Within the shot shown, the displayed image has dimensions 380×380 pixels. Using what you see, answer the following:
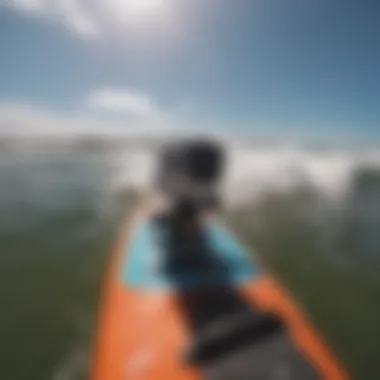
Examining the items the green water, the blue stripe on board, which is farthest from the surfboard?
the green water

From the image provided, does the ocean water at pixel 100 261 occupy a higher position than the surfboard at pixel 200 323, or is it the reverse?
the surfboard at pixel 200 323

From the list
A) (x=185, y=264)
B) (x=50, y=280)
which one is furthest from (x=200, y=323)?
(x=50, y=280)

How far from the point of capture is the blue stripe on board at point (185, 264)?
3.81 m

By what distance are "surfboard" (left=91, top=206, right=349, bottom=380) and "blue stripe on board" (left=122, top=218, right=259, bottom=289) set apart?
0.01 metres

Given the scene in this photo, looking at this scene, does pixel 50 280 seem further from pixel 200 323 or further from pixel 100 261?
pixel 200 323

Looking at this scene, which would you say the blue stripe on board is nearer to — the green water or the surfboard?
the surfboard

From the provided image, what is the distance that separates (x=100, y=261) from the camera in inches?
238

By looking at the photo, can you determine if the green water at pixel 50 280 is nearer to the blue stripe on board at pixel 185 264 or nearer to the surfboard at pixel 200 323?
the surfboard at pixel 200 323

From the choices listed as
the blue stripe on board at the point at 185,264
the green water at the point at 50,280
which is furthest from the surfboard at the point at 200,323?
the green water at the point at 50,280

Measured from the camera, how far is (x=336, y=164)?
69.4 feet

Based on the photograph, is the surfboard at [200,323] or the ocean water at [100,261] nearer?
the surfboard at [200,323]

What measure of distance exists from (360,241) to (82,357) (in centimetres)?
591

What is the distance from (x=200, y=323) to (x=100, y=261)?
3251mm

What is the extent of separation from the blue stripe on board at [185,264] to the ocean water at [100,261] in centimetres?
64
